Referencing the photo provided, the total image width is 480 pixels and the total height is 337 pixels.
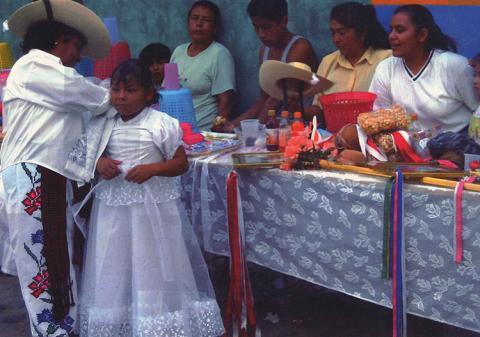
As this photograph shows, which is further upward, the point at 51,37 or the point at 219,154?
the point at 51,37

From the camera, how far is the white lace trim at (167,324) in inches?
128

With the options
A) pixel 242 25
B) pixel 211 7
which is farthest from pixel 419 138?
pixel 211 7

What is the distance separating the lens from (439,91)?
11.8 feet

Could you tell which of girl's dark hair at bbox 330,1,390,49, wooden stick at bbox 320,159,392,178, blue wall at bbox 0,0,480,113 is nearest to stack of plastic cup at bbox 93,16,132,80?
blue wall at bbox 0,0,480,113

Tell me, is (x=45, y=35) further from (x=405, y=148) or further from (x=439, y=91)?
(x=439, y=91)

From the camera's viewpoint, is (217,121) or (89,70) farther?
(89,70)

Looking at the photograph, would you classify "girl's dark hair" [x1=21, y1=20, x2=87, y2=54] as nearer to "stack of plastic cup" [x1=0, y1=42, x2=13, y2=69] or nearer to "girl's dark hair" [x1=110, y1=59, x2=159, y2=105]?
"girl's dark hair" [x1=110, y1=59, x2=159, y2=105]

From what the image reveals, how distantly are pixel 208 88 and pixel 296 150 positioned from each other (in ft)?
6.76

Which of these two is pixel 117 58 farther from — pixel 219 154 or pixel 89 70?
pixel 219 154

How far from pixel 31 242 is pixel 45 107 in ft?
2.16

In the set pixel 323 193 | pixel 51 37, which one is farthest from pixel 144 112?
pixel 323 193

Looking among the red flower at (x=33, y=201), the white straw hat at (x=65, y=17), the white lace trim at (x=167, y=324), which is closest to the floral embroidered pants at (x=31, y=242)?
the red flower at (x=33, y=201)

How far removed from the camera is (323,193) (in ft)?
10.3

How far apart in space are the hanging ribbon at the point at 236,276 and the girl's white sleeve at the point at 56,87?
0.80 meters
